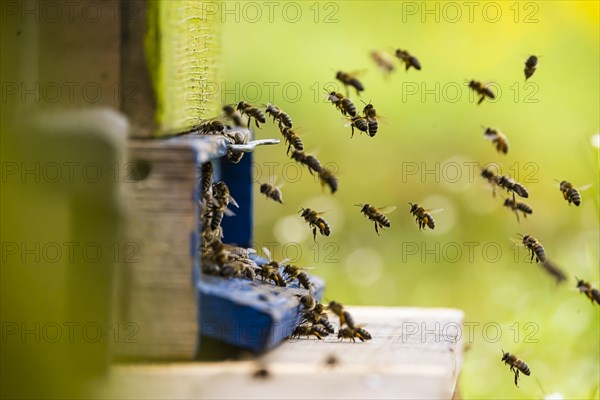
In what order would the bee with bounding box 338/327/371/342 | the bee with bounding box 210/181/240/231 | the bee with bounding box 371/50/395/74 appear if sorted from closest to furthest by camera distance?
the bee with bounding box 338/327/371/342 → the bee with bounding box 210/181/240/231 → the bee with bounding box 371/50/395/74

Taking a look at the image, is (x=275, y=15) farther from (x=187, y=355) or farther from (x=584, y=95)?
(x=187, y=355)

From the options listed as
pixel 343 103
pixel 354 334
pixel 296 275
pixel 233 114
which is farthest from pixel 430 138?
pixel 354 334

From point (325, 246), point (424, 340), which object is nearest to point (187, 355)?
point (424, 340)

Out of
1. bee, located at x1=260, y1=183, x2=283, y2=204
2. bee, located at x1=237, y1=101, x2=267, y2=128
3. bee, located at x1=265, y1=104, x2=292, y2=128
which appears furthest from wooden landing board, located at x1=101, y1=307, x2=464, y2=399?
bee, located at x1=237, y1=101, x2=267, y2=128

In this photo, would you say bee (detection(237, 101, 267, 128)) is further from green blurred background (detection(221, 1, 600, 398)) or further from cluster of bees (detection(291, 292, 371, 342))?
green blurred background (detection(221, 1, 600, 398))

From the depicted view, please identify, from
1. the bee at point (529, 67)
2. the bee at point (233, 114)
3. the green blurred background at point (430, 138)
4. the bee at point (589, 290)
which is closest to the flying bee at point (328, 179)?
the bee at point (233, 114)

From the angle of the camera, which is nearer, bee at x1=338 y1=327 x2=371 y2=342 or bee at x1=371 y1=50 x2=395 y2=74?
bee at x1=338 y1=327 x2=371 y2=342
